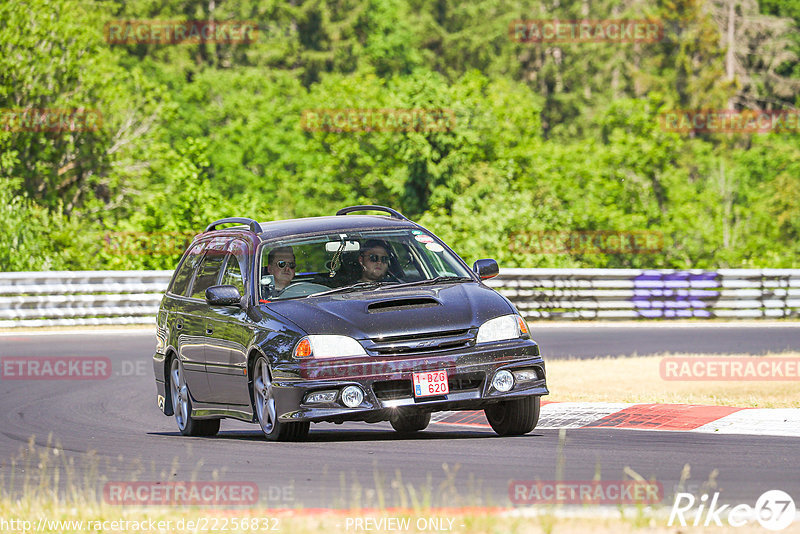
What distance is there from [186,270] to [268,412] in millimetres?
2760

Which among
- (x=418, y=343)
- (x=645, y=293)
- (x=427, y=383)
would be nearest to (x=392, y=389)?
(x=427, y=383)

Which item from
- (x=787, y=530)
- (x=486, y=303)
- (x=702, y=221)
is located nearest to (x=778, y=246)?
(x=702, y=221)

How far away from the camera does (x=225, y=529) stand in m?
6.20

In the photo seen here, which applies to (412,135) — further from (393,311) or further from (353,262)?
(393,311)

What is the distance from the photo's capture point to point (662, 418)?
1107cm

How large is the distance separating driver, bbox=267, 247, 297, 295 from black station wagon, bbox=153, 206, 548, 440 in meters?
0.01

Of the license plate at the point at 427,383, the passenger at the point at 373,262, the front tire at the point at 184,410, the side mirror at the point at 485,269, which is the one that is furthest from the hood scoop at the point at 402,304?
the front tire at the point at 184,410

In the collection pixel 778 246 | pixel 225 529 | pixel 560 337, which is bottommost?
pixel 778 246

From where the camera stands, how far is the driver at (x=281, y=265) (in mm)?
10195

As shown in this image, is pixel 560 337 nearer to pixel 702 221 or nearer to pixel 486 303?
pixel 486 303

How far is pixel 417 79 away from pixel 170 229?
487 inches

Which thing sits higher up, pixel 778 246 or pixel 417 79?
pixel 417 79

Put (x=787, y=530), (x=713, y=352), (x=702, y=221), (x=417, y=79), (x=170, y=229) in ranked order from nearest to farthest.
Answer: (x=787, y=530), (x=713, y=352), (x=170, y=229), (x=417, y=79), (x=702, y=221)

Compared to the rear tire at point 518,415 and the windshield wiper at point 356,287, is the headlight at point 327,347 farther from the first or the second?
the rear tire at point 518,415
